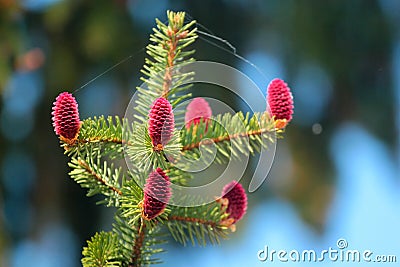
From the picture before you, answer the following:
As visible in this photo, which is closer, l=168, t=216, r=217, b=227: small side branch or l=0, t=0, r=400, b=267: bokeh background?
l=168, t=216, r=217, b=227: small side branch

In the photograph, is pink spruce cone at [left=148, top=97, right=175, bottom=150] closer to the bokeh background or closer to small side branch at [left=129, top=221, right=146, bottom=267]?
small side branch at [left=129, top=221, right=146, bottom=267]

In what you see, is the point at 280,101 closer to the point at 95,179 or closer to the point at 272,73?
the point at 95,179

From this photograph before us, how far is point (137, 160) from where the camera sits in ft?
1.68

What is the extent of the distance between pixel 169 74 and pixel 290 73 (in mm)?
2403

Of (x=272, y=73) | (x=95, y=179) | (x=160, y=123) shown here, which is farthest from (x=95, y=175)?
(x=272, y=73)

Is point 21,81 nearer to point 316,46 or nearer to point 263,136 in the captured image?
point 316,46

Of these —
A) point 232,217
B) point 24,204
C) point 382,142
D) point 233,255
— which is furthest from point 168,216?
point 382,142

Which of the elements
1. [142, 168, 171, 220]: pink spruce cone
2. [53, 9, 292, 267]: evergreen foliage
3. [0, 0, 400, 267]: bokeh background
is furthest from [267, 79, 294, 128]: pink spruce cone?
[0, 0, 400, 267]: bokeh background

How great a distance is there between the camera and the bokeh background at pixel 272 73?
8.68ft

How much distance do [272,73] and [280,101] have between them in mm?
1886

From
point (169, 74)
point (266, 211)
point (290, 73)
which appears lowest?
point (169, 74)

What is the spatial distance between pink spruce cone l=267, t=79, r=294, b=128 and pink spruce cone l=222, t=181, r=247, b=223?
0.22 feet

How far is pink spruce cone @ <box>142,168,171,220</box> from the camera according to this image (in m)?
0.47

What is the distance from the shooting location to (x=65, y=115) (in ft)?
1.62
